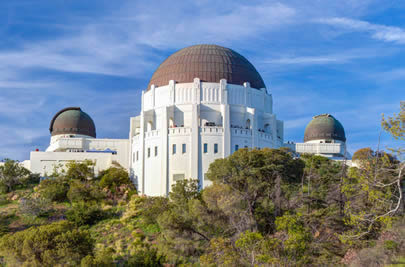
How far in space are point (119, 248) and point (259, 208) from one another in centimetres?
1242

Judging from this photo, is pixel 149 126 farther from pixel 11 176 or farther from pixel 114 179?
pixel 11 176

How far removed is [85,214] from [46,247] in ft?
45.6

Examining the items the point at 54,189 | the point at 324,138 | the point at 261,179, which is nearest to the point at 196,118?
the point at 261,179

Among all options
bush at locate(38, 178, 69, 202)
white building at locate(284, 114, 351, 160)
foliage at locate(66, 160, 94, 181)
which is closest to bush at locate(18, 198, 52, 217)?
bush at locate(38, 178, 69, 202)

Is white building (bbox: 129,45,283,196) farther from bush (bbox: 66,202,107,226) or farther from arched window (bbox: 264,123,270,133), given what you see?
bush (bbox: 66,202,107,226)

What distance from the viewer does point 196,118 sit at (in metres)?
56.1

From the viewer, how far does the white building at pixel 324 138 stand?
68.3m

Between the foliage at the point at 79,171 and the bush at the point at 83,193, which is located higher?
the foliage at the point at 79,171

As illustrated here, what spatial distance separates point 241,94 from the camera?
60.6 m

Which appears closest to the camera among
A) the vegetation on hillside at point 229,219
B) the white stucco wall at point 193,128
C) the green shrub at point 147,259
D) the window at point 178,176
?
the vegetation on hillside at point 229,219

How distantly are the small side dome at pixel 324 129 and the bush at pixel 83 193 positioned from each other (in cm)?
3173

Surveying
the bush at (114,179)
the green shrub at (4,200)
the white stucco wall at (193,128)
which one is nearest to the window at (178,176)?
the white stucco wall at (193,128)

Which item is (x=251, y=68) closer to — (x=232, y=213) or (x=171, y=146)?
(x=171, y=146)

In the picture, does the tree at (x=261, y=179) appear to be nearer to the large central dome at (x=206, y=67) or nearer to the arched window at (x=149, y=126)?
the arched window at (x=149, y=126)
